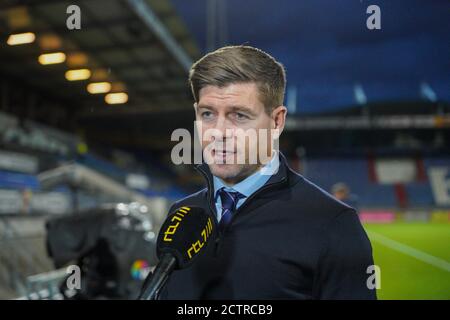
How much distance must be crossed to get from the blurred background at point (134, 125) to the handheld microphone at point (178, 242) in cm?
47

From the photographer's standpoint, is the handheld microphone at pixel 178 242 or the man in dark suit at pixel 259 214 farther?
the man in dark suit at pixel 259 214

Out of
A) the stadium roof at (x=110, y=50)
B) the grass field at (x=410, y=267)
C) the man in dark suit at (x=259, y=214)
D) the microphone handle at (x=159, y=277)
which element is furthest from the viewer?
the grass field at (x=410, y=267)

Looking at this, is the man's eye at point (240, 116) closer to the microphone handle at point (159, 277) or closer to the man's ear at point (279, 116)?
the man's ear at point (279, 116)

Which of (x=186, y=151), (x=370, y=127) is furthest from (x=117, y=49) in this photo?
(x=370, y=127)

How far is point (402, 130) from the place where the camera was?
516 inches

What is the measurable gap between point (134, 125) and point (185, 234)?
2493 millimetres

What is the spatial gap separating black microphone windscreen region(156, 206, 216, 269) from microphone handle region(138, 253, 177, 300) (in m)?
0.02

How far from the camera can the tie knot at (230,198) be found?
1092 millimetres

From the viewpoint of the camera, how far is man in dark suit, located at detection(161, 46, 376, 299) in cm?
95

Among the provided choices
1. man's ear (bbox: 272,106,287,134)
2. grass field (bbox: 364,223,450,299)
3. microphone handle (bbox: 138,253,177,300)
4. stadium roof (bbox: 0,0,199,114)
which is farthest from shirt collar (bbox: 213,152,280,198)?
stadium roof (bbox: 0,0,199,114)

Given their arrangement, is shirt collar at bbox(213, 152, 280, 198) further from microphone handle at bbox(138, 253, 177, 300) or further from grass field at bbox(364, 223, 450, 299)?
grass field at bbox(364, 223, 450, 299)

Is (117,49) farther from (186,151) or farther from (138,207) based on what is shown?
(186,151)

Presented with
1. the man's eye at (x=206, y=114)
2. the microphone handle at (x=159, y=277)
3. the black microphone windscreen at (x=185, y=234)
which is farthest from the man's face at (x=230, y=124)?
the microphone handle at (x=159, y=277)
